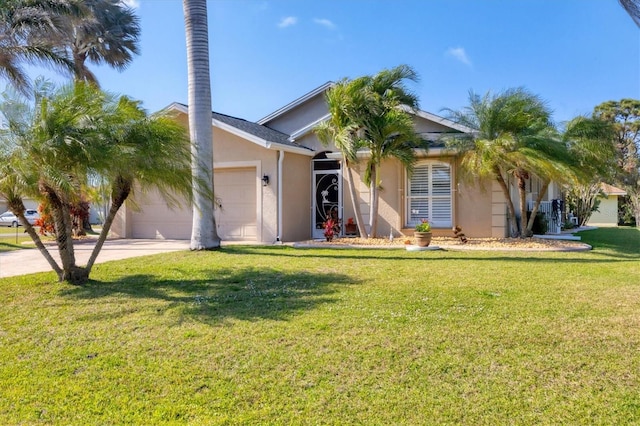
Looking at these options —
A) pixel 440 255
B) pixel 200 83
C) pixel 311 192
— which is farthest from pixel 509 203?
pixel 200 83

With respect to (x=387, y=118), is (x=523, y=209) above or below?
below

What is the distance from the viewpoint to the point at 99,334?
5.54 meters

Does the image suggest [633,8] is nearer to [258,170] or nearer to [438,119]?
[438,119]

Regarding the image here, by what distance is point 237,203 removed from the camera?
16547 mm

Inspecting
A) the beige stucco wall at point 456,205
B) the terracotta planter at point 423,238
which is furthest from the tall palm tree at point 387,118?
the terracotta planter at point 423,238

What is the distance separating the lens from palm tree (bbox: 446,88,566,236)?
42.4 feet

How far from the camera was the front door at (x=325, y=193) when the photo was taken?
16812 mm

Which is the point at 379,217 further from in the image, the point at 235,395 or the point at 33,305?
the point at 235,395

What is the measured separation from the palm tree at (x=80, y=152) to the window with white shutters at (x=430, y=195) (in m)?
9.39

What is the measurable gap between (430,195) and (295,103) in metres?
7.94

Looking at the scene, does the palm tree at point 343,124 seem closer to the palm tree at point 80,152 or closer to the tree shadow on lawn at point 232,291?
the tree shadow on lawn at point 232,291

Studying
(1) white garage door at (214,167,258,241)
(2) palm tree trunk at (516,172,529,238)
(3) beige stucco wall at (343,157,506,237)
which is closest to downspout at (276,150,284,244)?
(1) white garage door at (214,167,258,241)

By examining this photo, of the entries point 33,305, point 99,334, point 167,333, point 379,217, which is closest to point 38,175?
point 33,305

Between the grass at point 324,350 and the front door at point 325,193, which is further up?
the front door at point 325,193
